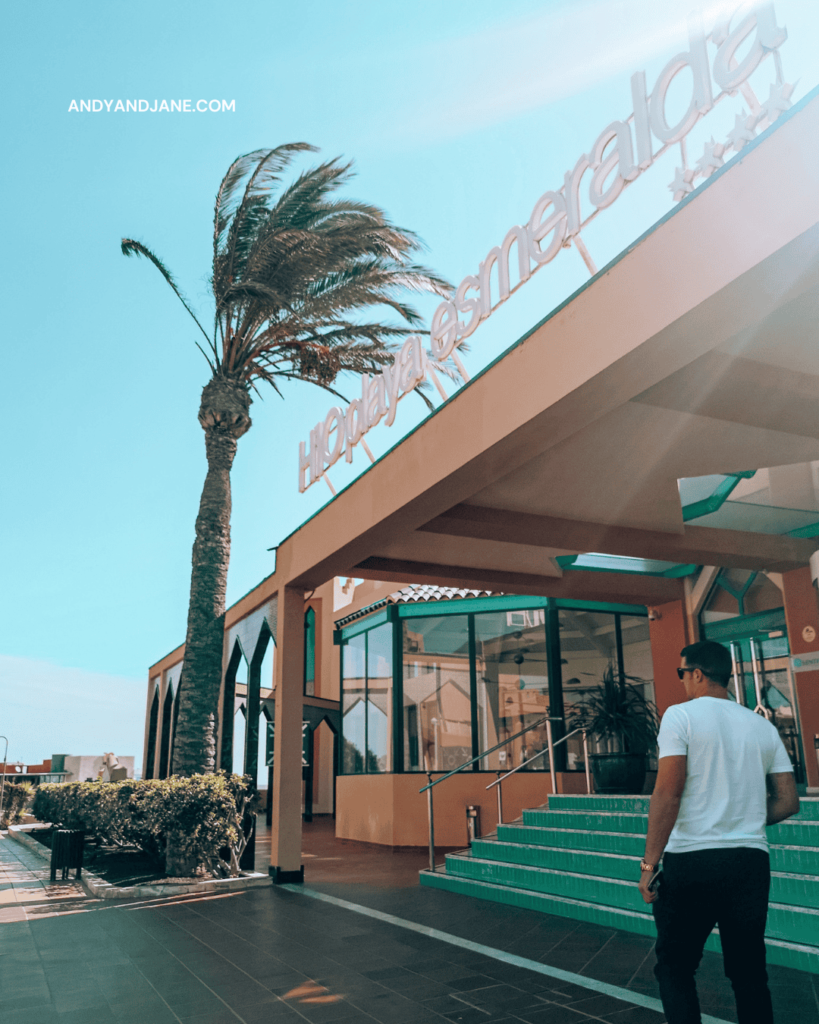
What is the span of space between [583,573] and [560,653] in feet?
9.22

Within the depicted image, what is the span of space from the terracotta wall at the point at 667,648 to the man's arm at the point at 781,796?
8162 millimetres

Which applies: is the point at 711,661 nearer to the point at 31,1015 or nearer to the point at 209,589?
the point at 31,1015

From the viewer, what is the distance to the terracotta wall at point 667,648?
A: 10.7m

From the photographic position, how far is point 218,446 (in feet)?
39.1

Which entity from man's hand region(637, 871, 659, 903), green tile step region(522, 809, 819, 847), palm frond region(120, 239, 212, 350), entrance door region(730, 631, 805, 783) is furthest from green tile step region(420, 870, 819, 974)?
palm frond region(120, 239, 212, 350)

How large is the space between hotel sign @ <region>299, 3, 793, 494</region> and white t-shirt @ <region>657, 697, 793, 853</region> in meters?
3.08

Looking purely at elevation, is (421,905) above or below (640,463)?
below

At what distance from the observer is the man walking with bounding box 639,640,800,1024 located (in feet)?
8.14

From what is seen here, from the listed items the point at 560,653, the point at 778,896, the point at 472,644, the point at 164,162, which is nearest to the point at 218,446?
the point at 164,162

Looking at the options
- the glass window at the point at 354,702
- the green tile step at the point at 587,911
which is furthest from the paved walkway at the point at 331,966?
the glass window at the point at 354,702

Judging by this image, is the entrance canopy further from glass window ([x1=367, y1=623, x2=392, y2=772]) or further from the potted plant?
glass window ([x1=367, y1=623, x2=392, y2=772])

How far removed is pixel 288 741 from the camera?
937 cm

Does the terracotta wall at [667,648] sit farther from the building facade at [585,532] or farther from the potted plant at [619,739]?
the potted plant at [619,739]

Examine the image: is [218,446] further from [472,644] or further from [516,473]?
[516,473]
